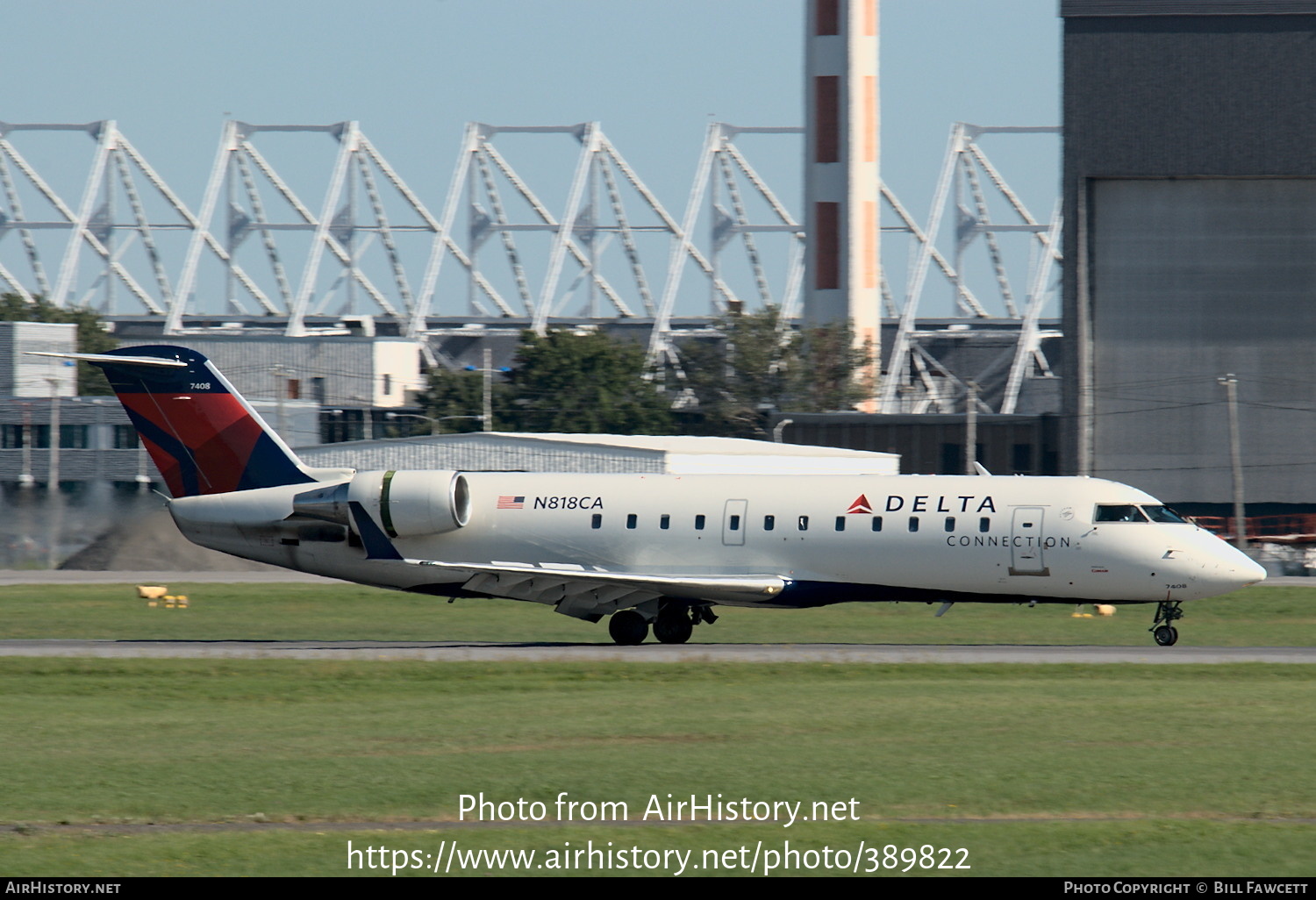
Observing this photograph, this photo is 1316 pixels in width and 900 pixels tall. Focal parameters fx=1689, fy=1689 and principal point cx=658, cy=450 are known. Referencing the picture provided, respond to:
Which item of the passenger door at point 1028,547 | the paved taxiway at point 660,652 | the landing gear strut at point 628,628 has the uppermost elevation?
the passenger door at point 1028,547

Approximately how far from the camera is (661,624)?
35531mm

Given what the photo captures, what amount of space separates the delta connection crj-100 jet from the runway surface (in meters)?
1.11

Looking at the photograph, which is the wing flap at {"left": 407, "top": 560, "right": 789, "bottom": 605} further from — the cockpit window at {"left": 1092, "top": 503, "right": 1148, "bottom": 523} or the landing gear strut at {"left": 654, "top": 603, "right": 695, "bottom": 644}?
the cockpit window at {"left": 1092, "top": 503, "right": 1148, "bottom": 523}

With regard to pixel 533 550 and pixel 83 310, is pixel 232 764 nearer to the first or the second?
pixel 533 550

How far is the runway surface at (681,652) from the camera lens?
30656 mm

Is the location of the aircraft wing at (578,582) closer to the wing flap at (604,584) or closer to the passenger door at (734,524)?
the wing flap at (604,584)

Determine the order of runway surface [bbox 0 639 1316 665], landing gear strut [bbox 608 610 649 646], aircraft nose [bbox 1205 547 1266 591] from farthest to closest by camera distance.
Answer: landing gear strut [bbox 608 610 649 646]
aircraft nose [bbox 1205 547 1266 591]
runway surface [bbox 0 639 1316 665]

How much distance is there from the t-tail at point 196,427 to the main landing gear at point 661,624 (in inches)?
294

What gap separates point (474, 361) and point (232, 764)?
483 ft

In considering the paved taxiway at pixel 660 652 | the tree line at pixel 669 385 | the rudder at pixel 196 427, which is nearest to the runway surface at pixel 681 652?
the paved taxiway at pixel 660 652

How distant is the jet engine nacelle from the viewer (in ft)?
116

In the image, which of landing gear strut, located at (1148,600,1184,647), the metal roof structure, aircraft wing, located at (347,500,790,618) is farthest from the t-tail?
the metal roof structure

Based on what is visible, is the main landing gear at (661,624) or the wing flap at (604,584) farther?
the main landing gear at (661,624)

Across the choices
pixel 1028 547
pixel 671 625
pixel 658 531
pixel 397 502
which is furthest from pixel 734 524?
pixel 397 502
